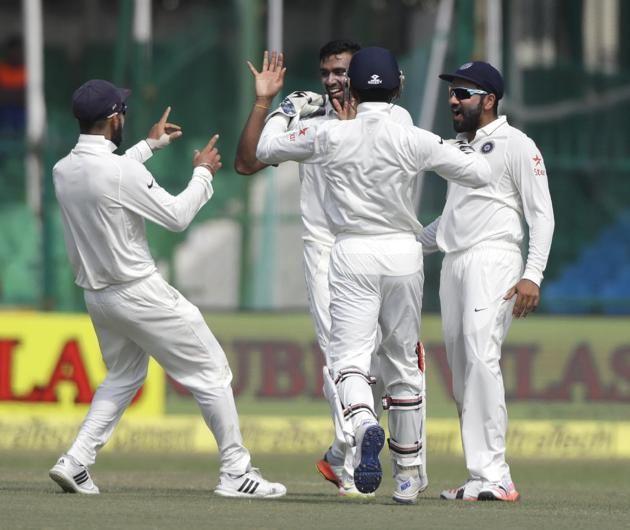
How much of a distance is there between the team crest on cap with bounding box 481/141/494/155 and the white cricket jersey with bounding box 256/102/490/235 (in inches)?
22.6

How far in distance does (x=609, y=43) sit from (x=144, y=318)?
9484mm

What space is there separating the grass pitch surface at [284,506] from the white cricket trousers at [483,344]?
0.99 ft

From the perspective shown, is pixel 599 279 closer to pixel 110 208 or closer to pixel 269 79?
pixel 269 79

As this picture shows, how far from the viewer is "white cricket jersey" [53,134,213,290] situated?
7918 millimetres

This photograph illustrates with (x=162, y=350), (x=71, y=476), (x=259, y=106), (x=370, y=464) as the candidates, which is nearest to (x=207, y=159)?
(x=259, y=106)

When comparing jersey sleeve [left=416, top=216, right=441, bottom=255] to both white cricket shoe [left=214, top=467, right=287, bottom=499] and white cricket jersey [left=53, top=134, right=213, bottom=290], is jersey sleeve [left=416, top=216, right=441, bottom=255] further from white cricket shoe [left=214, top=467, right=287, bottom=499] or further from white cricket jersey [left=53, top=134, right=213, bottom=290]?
white cricket shoe [left=214, top=467, right=287, bottom=499]

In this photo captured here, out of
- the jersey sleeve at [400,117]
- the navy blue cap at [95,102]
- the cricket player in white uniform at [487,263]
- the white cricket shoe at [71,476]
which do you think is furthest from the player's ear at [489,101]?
the white cricket shoe at [71,476]

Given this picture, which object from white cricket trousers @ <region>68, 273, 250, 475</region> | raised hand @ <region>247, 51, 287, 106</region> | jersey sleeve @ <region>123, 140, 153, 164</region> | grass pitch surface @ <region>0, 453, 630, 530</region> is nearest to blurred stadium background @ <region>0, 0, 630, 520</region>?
grass pitch surface @ <region>0, 453, 630, 530</region>

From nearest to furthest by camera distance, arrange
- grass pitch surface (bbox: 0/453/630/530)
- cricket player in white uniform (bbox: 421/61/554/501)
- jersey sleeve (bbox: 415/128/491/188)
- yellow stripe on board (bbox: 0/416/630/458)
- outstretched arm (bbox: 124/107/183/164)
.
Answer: grass pitch surface (bbox: 0/453/630/530) < jersey sleeve (bbox: 415/128/491/188) < cricket player in white uniform (bbox: 421/61/554/501) < outstretched arm (bbox: 124/107/183/164) < yellow stripe on board (bbox: 0/416/630/458)

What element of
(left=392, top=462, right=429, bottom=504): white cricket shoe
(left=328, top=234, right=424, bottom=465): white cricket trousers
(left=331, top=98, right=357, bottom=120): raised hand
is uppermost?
(left=331, top=98, right=357, bottom=120): raised hand

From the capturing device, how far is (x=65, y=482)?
8.05 metres

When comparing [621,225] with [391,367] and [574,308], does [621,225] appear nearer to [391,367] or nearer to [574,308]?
[574,308]

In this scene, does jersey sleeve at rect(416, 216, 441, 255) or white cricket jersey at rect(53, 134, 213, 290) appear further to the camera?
jersey sleeve at rect(416, 216, 441, 255)

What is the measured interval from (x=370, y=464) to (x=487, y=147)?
1913mm
